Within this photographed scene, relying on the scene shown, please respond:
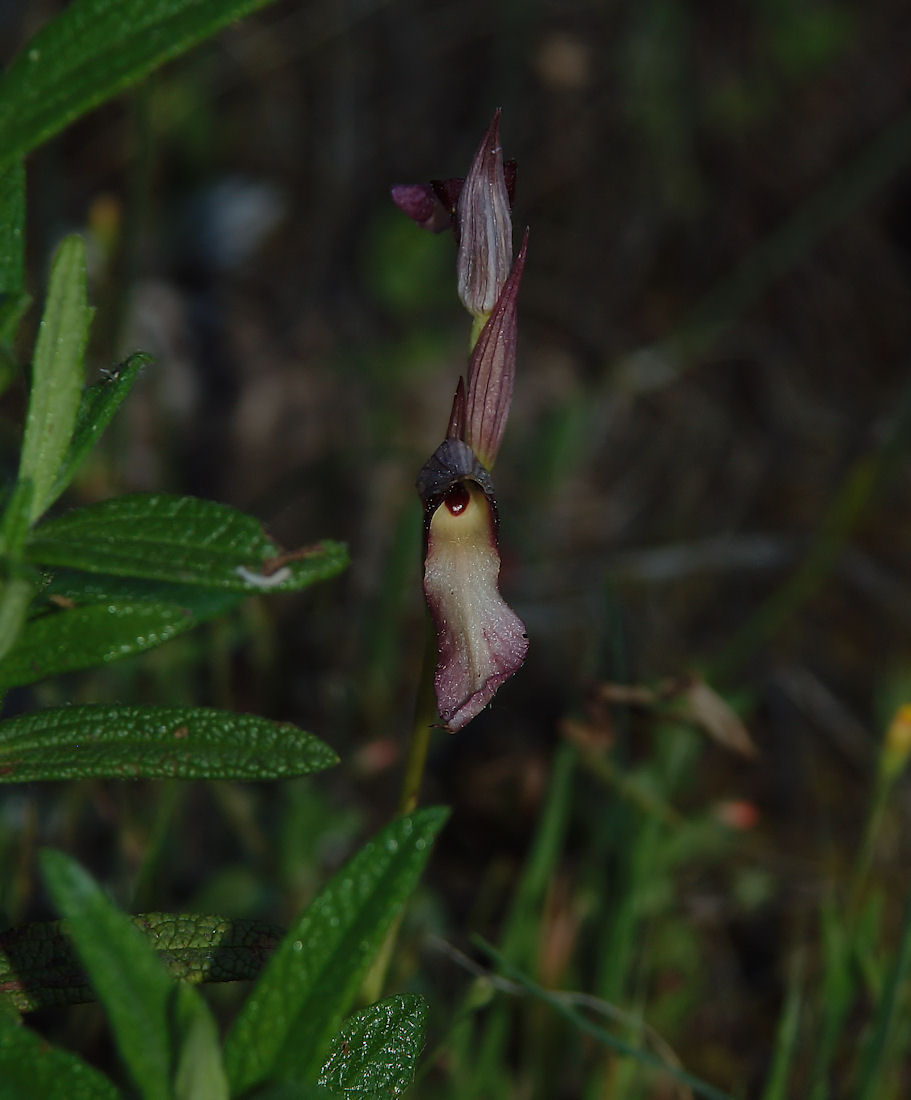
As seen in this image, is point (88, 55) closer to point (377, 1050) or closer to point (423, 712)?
point (423, 712)

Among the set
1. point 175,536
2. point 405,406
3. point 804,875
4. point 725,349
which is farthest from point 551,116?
point 175,536

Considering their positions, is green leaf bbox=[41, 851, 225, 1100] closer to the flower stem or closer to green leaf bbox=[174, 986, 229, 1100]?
green leaf bbox=[174, 986, 229, 1100]

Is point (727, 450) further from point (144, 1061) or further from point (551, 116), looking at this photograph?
point (144, 1061)

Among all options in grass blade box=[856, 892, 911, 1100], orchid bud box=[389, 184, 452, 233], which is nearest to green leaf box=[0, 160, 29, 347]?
orchid bud box=[389, 184, 452, 233]

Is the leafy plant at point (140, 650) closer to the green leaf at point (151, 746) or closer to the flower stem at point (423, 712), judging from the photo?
the green leaf at point (151, 746)

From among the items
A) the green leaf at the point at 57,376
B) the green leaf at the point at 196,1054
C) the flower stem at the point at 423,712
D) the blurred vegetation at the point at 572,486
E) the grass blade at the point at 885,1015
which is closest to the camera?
the green leaf at the point at 196,1054

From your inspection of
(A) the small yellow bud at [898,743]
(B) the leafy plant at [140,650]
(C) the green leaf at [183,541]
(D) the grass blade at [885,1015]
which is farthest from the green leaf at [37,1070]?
(A) the small yellow bud at [898,743]
